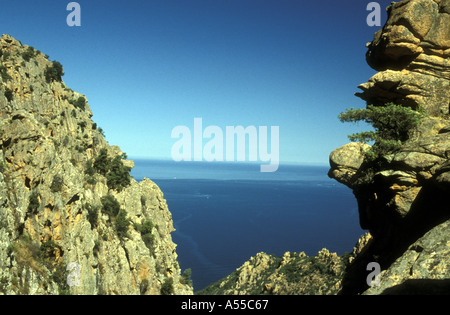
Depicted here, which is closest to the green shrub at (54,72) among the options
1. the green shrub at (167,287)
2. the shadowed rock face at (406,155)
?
the green shrub at (167,287)

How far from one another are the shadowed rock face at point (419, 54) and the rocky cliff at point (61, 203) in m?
36.1

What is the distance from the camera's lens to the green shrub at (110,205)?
5275 cm

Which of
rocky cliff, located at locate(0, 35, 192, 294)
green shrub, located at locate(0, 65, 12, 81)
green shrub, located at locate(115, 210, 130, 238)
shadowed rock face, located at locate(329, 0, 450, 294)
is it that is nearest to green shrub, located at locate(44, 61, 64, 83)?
rocky cliff, located at locate(0, 35, 192, 294)

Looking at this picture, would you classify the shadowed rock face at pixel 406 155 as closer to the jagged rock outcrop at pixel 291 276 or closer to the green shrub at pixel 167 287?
the green shrub at pixel 167 287

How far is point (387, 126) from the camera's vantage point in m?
22.5

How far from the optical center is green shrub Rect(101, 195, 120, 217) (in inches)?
2077

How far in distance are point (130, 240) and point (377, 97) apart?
144 feet

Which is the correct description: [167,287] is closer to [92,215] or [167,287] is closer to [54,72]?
[92,215]

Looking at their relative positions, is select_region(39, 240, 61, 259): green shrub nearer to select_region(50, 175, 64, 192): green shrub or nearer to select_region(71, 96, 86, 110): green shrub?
select_region(50, 175, 64, 192): green shrub

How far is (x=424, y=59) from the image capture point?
75.9 feet

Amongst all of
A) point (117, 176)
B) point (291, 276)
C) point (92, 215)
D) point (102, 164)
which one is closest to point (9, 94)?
point (92, 215)

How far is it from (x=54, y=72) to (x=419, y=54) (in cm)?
5674
